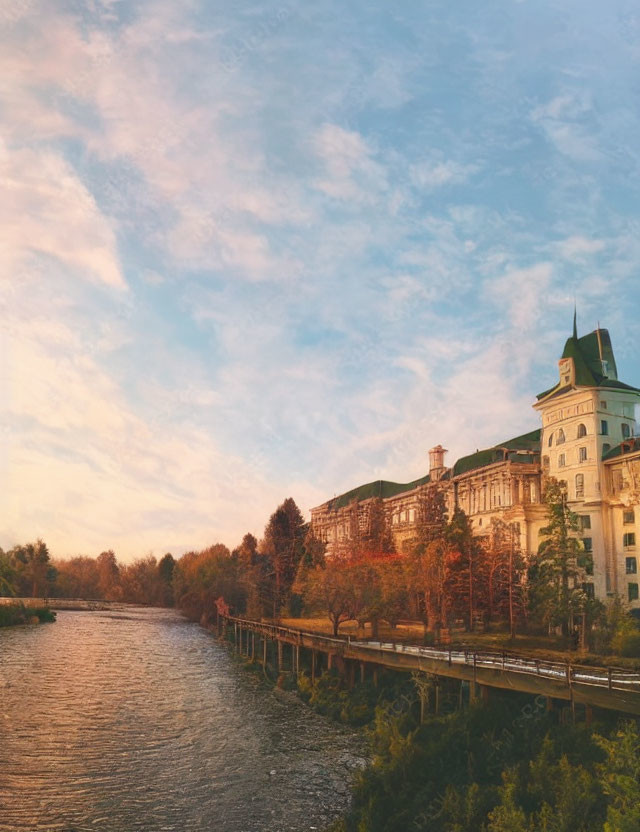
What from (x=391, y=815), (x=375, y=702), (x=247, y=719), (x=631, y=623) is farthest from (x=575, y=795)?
(x=631, y=623)

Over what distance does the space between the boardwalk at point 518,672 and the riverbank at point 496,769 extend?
0.83m

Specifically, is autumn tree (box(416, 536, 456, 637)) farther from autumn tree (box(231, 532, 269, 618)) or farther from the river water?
autumn tree (box(231, 532, 269, 618))

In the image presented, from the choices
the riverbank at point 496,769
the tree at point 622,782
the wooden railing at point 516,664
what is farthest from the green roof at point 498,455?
the tree at point 622,782

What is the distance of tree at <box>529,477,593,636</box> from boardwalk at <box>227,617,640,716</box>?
66.3 ft

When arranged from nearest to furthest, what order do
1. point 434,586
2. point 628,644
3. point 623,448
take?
point 628,644
point 434,586
point 623,448

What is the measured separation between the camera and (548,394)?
75.6 meters

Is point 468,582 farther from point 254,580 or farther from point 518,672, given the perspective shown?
point 254,580

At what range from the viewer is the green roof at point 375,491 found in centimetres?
11631

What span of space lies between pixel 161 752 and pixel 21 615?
80.0 m

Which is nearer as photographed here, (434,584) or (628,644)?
(628,644)

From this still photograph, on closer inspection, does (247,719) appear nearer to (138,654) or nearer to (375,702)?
(375,702)

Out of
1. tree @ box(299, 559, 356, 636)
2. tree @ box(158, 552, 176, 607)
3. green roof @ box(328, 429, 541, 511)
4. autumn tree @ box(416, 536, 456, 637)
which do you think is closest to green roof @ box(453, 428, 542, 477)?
green roof @ box(328, 429, 541, 511)

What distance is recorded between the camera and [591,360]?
73750 millimetres

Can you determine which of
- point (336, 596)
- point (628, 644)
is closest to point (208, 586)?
point (336, 596)
